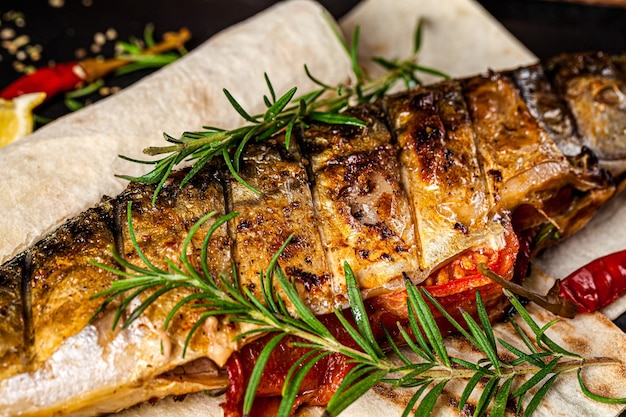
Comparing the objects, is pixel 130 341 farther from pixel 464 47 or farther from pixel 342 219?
pixel 464 47

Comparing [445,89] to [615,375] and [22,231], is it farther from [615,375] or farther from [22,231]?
Result: [22,231]

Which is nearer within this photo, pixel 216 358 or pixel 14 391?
pixel 14 391

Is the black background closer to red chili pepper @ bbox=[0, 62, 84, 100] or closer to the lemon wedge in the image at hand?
red chili pepper @ bbox=[0, 62, 84, 100]

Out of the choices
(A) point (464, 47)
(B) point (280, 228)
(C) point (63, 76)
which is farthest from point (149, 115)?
(A) point (464, 47)

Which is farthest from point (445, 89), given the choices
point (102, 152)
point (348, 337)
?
point (102, 152)

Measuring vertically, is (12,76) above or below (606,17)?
above

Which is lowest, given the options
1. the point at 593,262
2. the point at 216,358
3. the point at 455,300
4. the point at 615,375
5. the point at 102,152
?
the point at 615,375

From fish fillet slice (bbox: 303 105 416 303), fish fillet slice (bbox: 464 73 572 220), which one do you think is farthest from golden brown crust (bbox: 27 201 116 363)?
fish fillet slice (bbox: 464 73 572 220)
